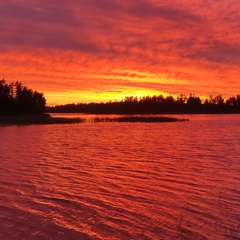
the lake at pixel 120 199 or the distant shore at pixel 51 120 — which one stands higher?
the distant shore at pixel 51 120

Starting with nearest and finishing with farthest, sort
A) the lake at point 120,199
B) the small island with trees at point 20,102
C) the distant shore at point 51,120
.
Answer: the lake at point 120,199 < the distant shore at point 51,120 < the small island with trees at point 20,102

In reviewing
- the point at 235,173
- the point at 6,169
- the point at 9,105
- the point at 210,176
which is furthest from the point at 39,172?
the point at 9,105

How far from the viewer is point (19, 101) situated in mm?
124125

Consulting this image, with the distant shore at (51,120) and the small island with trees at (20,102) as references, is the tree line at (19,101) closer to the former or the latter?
the small island with trees at (20,102)

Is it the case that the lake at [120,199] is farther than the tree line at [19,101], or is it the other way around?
the tree line at [19,101]

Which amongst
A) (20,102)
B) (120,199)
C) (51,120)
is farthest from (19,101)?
(120,199)

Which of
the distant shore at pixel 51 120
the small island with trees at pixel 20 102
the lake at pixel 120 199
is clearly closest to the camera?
the lake at pixel 120 199

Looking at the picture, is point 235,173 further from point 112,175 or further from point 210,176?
point 112,175

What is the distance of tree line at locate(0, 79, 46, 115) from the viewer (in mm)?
114812

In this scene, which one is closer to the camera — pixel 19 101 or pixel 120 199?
pixel 120 199

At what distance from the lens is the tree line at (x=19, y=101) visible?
11481cm

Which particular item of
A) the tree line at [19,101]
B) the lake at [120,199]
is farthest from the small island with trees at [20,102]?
the lake at [120,199]

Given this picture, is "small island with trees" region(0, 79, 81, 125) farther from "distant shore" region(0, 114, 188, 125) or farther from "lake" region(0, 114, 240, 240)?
"lake" region(0, 114, 240, 240)

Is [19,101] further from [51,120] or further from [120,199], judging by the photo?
[120,199]
